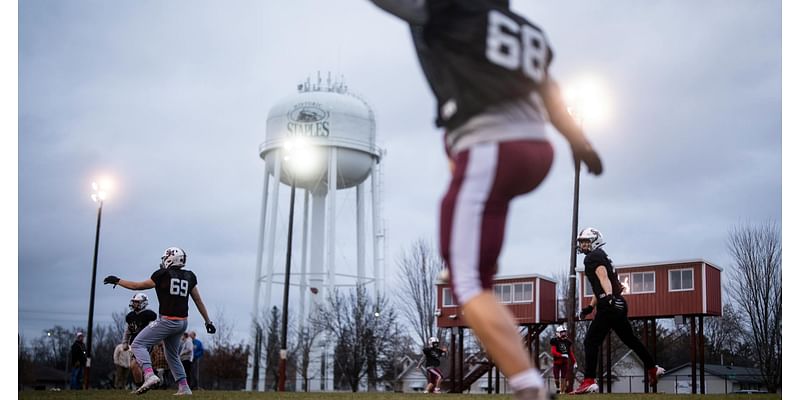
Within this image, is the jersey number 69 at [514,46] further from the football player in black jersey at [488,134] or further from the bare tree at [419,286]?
the bare tree at [419,286]

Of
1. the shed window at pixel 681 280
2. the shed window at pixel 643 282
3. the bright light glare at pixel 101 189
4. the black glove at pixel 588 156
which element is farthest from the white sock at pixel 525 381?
the shed window at pixel 643 282

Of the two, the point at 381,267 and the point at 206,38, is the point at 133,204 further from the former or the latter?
the point at 381,267

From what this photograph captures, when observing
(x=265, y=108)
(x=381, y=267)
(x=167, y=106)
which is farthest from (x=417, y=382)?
(x=167, y=106)

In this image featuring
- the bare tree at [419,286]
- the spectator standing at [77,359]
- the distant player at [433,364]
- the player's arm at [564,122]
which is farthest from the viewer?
the bare tree at [419,286]

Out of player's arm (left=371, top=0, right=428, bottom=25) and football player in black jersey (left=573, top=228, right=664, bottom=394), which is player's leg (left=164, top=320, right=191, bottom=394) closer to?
football player in black jersey (left=573, top=228, right=664, bottom=394)

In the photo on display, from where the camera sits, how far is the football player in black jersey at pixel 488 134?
2.81m

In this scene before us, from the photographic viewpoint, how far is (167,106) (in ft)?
35.7

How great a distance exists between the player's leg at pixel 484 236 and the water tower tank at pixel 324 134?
31717mm

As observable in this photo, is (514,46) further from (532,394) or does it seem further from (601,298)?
(601,298)

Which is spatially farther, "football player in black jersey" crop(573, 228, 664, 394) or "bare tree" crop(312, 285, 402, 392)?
"bare tree" crop(312, 285, 402, 392)

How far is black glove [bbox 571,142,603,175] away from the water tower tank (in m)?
31.4

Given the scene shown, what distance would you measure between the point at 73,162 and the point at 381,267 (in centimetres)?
2849

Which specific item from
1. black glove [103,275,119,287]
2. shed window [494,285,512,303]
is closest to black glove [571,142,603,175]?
black glove [103,275,119,287]

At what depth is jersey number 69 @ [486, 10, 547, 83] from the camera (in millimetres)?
2912
